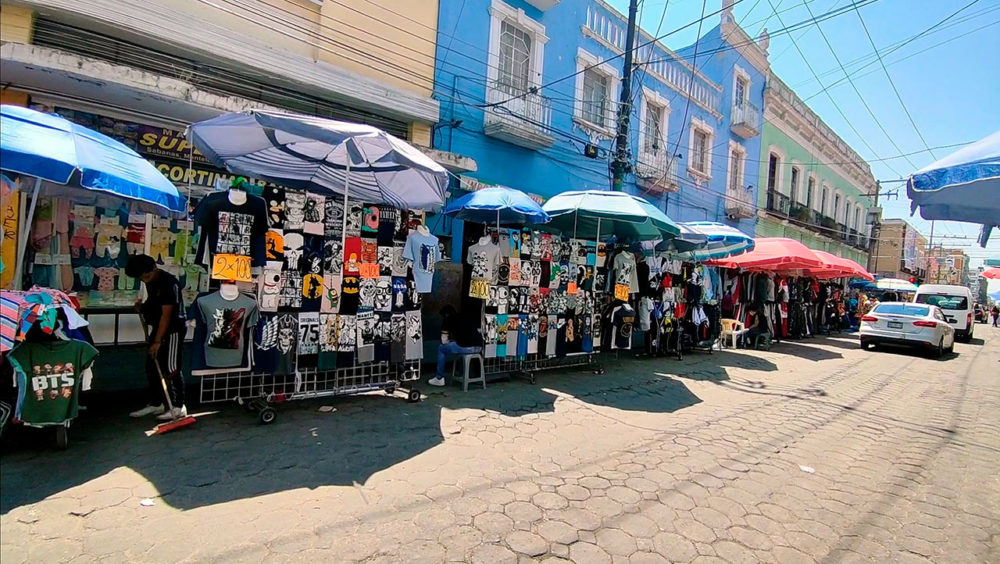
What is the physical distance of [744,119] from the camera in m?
17.6

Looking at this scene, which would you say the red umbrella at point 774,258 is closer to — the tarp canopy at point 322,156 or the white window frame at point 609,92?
the white window frame at point 609,92

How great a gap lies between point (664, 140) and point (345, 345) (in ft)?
41.1

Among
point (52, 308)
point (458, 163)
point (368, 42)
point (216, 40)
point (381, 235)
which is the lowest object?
point (52, 308)

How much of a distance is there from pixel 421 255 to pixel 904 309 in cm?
1462

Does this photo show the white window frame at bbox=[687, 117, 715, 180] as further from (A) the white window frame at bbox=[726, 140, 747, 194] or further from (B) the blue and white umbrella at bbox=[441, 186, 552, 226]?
(B) the blue and white umbrella at bbox=[441, 186, 552, 226]

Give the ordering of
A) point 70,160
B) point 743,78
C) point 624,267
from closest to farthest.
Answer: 1. point 70,160
2. point 624,267
3. point 743,78

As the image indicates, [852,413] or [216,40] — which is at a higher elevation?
[216,40]

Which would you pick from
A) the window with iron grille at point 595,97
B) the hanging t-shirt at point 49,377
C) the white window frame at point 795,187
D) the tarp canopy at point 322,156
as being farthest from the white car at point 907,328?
the hanging t-shirt at point 49,377

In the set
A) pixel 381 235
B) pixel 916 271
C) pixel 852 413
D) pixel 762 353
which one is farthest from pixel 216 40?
pixel 916 271

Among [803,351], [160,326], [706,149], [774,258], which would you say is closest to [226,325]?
[160,326]

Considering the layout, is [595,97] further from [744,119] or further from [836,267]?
[836,267]

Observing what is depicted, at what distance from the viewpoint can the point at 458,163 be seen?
8391mm

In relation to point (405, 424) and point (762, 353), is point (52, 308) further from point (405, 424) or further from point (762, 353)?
point (762, 353)

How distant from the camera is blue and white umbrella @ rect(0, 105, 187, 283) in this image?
2912mm
